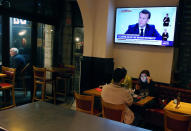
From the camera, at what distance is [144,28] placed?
416cm

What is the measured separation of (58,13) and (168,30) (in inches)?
130

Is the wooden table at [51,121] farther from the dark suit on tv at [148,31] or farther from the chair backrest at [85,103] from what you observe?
the dark suit on tv at [148,31]

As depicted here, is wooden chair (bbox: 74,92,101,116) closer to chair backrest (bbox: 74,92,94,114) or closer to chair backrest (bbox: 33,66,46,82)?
chair backrest (bbox: 74,92,94,114)

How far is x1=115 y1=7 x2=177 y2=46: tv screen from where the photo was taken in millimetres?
3885

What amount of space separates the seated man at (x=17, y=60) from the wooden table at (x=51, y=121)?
3.66 meters

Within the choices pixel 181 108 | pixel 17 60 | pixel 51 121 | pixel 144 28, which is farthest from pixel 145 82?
pixel 17 60

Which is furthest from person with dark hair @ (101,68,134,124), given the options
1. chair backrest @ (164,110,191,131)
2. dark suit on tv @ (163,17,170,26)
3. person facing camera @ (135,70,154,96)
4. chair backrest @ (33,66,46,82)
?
chair backrest @ (33,66,46,82)

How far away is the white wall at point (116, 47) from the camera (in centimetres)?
415

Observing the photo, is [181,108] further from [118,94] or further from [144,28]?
[144,28]

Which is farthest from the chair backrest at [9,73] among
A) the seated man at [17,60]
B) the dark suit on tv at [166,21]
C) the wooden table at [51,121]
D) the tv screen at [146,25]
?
the dark suit on tv at [166,21]

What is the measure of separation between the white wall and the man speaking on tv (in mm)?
269

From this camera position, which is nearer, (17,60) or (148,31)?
(148,31)

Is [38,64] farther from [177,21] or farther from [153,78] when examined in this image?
[177,21]

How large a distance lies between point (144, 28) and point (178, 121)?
7.78 ft
